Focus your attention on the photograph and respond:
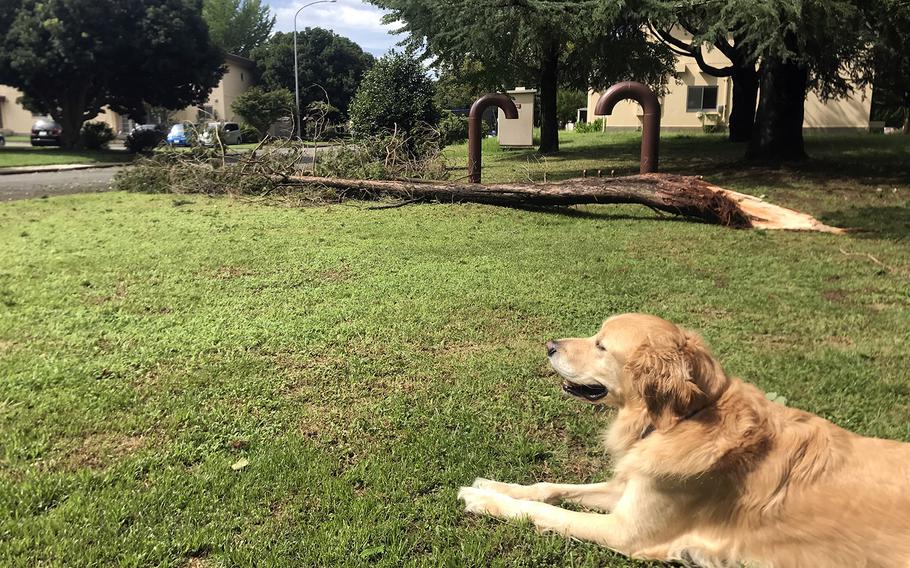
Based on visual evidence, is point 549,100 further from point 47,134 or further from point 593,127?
point 47,134

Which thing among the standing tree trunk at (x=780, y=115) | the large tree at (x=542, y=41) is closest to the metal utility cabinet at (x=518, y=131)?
the large tree at (x=542, y=41)

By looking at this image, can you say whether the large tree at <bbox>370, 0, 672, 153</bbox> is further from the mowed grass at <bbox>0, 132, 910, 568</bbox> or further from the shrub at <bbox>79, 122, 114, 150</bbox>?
the shrub at <bbox>79, 122, 114, 150</bbox>

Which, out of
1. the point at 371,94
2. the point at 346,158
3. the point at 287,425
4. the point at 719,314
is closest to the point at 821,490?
the point at 287,425

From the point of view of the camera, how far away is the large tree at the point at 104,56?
2975 cm

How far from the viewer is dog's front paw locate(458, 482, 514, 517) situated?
2.86 meters

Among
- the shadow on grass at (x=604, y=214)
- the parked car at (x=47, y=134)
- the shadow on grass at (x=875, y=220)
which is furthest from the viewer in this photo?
the parked car at (x=47, y=134)

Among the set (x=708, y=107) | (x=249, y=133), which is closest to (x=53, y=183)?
(x=249, y=133)

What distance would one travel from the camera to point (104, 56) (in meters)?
31.0

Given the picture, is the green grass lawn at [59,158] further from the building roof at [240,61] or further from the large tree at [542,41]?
the building roof at [240,61]

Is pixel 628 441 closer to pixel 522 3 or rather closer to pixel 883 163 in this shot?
pixel 522 3

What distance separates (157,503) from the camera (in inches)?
113

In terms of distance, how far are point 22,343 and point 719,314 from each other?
219 inches

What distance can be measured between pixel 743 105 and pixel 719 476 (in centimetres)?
2480

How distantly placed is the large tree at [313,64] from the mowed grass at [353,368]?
65.6m
